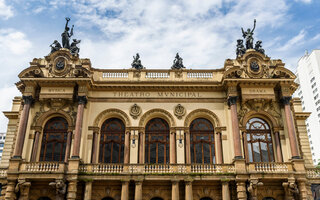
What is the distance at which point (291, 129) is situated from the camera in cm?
2217

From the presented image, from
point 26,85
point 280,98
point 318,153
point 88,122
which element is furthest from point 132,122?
point 318,153

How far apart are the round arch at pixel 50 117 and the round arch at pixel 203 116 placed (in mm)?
9510

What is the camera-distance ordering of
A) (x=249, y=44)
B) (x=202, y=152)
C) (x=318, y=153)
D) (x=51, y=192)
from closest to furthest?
1. (x=51, y=192)
2. (x=202, y=152)
3. (x=249, y=44)
4. (x=318, y=153)

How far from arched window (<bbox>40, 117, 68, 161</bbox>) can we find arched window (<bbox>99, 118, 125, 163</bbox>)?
10.2 ft

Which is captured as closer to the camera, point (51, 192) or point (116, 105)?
point (51, 192)

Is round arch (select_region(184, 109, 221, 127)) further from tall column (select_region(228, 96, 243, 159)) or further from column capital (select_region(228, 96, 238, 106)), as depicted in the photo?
column capital (select_region(228, 96, 238, 106))

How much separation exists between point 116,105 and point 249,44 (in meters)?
13.3

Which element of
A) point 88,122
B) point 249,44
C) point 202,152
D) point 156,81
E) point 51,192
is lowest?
point 51,192

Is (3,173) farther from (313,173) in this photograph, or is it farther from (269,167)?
(313,173)

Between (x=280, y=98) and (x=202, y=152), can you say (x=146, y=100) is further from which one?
(x=280, y=98)

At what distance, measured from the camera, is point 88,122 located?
925 inches

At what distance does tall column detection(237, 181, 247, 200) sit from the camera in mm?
20052

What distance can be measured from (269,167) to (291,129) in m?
3.65

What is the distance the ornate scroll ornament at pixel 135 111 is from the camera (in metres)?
23.8
